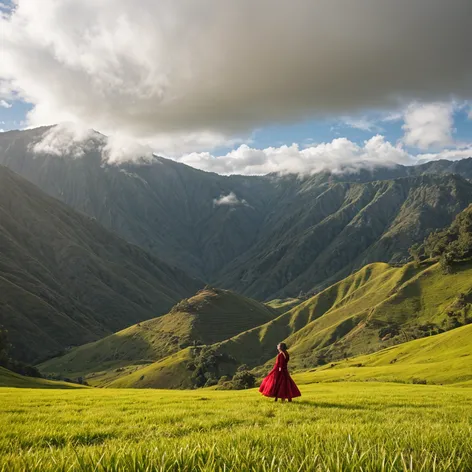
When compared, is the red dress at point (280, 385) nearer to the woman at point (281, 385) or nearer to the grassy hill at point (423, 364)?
the woman at point (281, 385)

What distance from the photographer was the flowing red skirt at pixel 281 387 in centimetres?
2144

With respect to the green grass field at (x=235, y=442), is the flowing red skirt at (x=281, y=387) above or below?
below

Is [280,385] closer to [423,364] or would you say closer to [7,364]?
[423,364]

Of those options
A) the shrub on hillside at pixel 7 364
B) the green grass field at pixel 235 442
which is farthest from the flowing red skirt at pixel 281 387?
the shrub on hillside at pixel 7 364

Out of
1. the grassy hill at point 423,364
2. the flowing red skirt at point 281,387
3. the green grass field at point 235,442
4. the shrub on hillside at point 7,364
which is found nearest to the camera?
the green grass field at point 235,442

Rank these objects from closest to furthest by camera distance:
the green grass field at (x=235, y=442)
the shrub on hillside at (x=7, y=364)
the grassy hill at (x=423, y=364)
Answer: the green grass field at (x=235, y=442) → the grassy hill at (x=423, y=364) → the shrub on hillside at (x=7, y=364)

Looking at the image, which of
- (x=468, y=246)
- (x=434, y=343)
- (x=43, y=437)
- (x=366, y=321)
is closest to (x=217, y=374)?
(x=366, y=321)

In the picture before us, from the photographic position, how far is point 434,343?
10975 centimetres

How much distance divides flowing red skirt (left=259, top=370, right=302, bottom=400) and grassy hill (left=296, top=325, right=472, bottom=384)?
5309cm

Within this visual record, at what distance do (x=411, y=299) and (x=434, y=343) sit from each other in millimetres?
89781

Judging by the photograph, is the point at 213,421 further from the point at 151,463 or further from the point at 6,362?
the point at 6,362

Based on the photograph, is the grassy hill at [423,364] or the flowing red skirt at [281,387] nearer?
the flowing red skirt at [281,387]

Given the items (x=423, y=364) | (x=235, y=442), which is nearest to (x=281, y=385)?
(x=235, y=442)

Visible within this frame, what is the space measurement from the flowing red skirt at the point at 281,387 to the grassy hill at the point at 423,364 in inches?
2090
